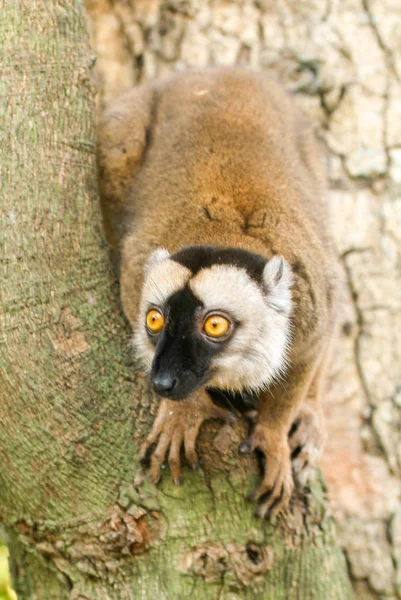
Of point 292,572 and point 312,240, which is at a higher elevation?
point 312,240

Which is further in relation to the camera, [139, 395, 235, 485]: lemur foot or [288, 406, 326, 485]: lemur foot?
[288, 406, 326, 485]: lemur foot

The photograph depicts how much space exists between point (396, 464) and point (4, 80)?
150 inches

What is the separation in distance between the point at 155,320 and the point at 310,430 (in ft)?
5.85

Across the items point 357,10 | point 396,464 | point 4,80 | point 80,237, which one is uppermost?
point 357,10

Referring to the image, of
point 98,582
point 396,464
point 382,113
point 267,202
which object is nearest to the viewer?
point 98,582

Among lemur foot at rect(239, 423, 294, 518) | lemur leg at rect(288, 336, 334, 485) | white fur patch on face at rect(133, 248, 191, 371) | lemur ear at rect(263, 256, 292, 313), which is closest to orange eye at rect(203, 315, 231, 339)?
white fur patch on face at rect(133, 248, 191, 371)

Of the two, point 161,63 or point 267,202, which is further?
→ point 161,63

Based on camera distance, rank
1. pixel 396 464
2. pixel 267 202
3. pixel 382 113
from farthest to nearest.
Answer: pixel 382 113, pixel 396 464, pixel 267 202

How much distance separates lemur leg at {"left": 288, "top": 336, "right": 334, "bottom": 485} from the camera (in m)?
5.09

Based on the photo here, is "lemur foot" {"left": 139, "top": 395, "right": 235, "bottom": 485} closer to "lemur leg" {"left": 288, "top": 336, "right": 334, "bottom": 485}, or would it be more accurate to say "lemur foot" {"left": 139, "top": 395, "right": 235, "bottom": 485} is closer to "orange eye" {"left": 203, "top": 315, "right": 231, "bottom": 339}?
"orange eye" {"left": 203, "top": 315, "right": 231, "bottom": 339}

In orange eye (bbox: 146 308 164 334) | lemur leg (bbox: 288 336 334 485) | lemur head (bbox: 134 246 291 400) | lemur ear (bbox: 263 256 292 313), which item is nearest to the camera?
lemur head (bbox: 134 246 291 400)

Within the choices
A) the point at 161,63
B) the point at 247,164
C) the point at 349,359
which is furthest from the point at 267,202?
the point at 161,63

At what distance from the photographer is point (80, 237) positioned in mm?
4508

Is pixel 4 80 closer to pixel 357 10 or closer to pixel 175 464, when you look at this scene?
pixel 175 464
